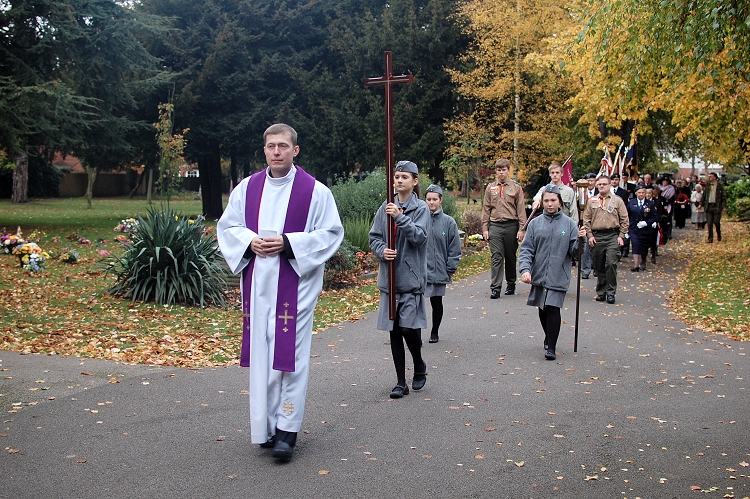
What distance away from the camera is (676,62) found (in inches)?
439

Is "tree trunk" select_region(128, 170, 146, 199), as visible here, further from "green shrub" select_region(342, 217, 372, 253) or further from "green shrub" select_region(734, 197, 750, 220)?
"green shrub" select_region(342, 217, 372, 253)

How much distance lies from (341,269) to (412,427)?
903cm

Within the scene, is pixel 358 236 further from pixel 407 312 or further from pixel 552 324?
pixel 407 312

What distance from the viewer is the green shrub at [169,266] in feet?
40.6

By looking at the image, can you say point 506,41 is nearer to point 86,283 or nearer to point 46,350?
point 86,283

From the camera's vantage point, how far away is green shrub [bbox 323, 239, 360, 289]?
14805 millimetres

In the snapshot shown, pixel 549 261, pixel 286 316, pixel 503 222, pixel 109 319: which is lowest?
pixel 109 319

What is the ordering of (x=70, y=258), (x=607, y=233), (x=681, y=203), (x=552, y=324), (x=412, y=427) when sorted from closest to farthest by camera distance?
(x=412, y=427) < (x=552, y=324) < (x=607, y=233) < (x=70, y=258) < (x=681, y=203)

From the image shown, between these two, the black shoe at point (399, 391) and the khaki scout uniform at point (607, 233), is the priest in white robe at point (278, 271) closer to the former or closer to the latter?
the black shoe at point (399, 391)

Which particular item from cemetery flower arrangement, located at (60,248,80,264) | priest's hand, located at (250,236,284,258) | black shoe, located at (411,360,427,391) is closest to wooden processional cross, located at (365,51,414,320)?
black shoe, located at (411,360,427,391)

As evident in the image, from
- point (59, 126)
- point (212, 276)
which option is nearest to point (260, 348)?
point (212, 276)

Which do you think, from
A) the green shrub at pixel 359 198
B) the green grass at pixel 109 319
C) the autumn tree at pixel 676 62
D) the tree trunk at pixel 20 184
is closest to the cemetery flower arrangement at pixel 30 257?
the green grass at pixel 109 319

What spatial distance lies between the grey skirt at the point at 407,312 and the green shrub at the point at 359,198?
39.9 ft

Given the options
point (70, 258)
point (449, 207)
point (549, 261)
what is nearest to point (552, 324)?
point (549, 261)
